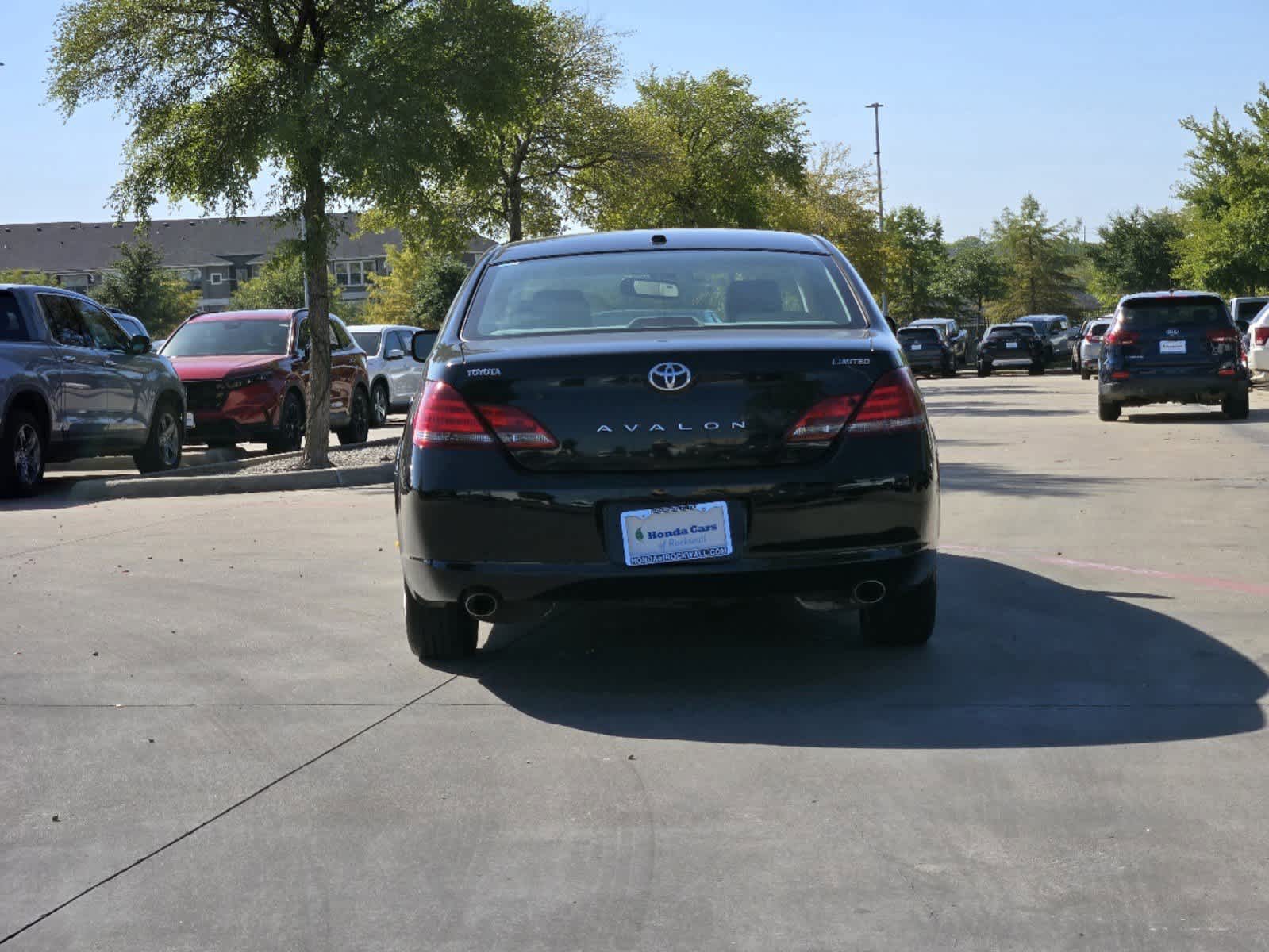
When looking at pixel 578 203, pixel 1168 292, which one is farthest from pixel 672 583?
pixel 578 203

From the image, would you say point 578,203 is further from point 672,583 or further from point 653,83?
point 672,583

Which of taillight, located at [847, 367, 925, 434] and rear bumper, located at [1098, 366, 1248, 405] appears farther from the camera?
rear bumper, located at [1098, 366, 1248, 405]

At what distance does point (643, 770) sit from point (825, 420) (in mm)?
1456

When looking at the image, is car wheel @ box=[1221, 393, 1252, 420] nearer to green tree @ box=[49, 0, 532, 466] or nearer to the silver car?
green tree @ box=[49, 0, 532, 466]

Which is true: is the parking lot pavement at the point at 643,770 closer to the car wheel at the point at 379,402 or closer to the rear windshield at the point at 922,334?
the car wheel at the point at 379,402

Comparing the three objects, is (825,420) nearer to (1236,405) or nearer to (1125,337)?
(1125,337)

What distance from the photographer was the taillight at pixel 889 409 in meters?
5.79

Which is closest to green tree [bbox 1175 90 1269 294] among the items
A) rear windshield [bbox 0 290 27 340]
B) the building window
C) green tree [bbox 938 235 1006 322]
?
rear windshield [bbox 0 290 27 340]

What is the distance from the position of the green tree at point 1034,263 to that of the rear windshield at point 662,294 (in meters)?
117

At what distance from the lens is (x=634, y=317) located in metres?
6.41

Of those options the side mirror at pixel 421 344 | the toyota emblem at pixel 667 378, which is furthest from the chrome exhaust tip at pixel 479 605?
the side mirror at pixel 421 344

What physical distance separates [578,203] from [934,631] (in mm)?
33318

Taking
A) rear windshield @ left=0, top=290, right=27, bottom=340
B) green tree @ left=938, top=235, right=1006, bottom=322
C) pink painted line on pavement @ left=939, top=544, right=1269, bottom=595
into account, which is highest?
green tree @ left=938, top=235, right=1006, bottom=322

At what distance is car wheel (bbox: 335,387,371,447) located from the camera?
22.3m
